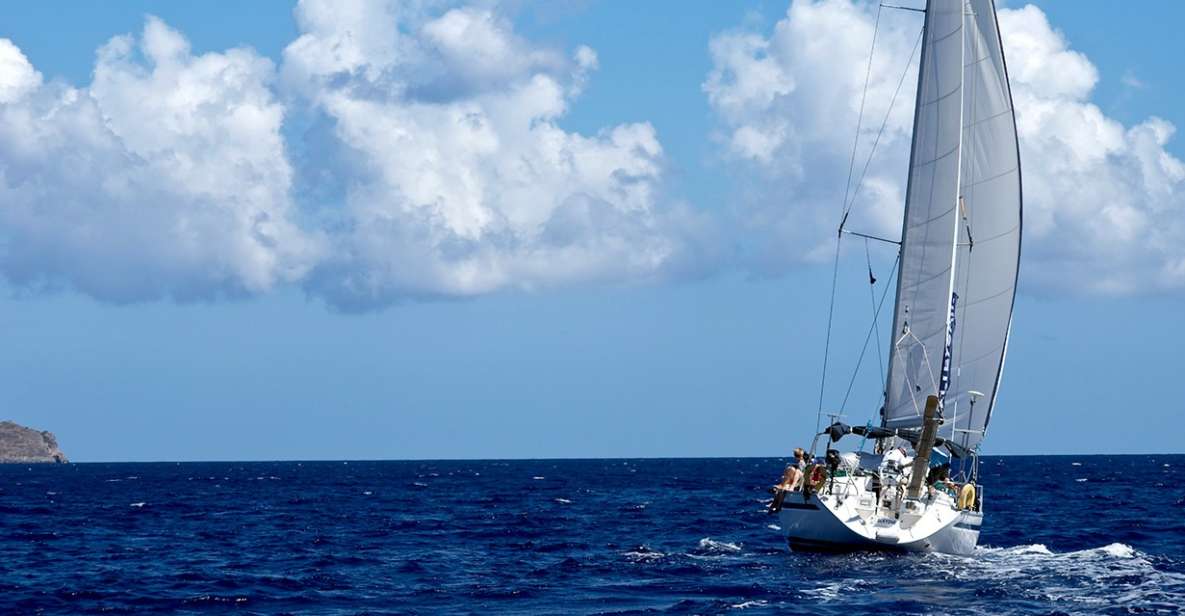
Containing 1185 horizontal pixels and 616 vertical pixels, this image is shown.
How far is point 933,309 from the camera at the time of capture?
41.7 metres

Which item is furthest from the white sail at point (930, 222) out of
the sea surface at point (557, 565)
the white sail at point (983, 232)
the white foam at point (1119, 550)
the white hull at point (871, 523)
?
the white foam at point (1119, 550)

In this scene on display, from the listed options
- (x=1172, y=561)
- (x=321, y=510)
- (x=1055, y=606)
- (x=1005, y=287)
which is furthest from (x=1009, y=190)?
(x=321, y=510)

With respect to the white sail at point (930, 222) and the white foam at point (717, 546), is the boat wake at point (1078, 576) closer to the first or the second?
the white sail at point (930, 222)

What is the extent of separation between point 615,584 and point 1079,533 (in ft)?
65.2

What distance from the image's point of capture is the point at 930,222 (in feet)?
137

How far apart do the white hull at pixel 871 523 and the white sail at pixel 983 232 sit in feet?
13.0

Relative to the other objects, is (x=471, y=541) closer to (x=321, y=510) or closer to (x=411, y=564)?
(x=411, y=564)

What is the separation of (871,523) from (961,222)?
9008 millimetres

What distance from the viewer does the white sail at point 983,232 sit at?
41.2 meters

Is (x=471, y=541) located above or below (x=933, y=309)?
below

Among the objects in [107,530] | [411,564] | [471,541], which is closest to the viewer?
[411,564]

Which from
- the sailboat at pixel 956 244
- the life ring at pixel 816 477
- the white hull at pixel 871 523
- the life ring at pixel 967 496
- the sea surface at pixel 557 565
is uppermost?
the sailboat at pixel 956 244

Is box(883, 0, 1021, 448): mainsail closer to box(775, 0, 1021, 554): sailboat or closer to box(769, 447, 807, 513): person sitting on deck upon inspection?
box(775, 0, 1021, 554): sailboat

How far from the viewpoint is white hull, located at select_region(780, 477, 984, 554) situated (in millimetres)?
36906
